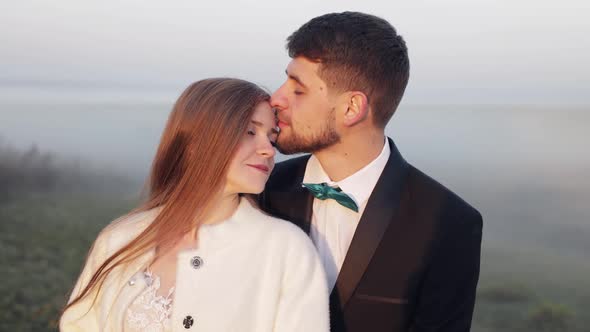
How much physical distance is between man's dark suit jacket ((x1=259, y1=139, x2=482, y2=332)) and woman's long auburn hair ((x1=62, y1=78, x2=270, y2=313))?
0.68 metres

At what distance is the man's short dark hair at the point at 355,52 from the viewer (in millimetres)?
2699

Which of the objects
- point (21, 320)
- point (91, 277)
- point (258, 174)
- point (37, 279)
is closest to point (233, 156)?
point (258, 174)

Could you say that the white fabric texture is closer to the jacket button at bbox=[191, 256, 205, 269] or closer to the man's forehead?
the jacket button at bbox=[191, 256, 205, 269]

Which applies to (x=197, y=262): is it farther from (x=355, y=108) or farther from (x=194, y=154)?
(x=355, y=108)

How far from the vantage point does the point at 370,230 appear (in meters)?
2.58

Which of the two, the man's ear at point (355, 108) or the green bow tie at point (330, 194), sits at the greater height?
the man's ear at point (355, 108)

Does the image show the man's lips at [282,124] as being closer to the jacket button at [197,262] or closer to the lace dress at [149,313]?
the jacket button at [197,262]

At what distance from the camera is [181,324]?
2186 mm

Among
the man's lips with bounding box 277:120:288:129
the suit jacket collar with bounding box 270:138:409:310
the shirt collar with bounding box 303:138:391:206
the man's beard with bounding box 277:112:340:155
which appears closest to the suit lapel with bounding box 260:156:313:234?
the suit jacket collar with bounding box 270:138:409:310

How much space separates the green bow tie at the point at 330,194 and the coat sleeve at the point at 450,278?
0.42 m

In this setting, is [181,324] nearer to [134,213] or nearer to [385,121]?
[134,213]

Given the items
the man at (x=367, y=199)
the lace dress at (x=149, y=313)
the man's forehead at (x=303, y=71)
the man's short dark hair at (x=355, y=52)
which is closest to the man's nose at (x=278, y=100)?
the man at (x=367, y=199)

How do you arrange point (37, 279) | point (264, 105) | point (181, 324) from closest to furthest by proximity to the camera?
point (181, 324) → point (264, 105) → point (37, 279)

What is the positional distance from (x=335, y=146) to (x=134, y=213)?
36.4 inches
